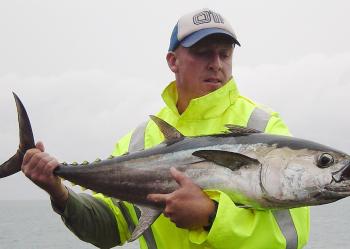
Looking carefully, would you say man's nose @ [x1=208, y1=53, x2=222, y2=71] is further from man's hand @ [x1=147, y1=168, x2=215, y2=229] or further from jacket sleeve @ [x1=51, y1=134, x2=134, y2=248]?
man's hand @ [x1=147, y1=168, x2=215, y2=229]

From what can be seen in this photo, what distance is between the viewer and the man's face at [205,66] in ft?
15.3

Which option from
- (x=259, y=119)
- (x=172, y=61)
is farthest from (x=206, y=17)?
(x=259, y=119)

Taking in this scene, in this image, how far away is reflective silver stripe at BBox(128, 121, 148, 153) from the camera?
488cm

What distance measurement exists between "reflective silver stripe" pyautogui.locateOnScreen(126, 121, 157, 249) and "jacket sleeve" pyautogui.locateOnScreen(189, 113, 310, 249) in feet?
2.25

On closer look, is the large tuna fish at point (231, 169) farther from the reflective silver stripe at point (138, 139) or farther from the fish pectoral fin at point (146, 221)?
the reflective silver stripe at point (138, 139)

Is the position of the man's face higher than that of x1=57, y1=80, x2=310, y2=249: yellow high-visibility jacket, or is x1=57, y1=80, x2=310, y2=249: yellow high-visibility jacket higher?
the man's face

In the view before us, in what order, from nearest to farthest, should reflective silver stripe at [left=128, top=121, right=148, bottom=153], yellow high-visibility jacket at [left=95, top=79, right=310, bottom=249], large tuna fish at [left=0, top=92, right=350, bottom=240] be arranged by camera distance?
large tuna fish at [left=0, top=92, right=350, bottom=240], yellow high-visibility jacket at [left=95, top=79, right=310, bottom=249], reflective silver stripe at [left=128, top=121, right=148, bottom=153]

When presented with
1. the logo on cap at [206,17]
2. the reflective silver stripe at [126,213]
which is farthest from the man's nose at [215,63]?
the reflective silver stripe at [126,213]

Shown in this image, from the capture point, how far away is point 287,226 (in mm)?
3961

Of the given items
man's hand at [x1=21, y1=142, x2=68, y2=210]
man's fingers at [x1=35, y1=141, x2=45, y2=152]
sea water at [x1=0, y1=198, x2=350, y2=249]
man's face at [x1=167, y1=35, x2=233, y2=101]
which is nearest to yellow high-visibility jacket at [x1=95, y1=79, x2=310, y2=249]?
man's face at [x1=167, y1=35, x2=233, y2=101]

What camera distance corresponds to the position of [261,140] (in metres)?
3.98

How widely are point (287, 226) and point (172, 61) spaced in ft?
6.21

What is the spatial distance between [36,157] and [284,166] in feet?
6.45

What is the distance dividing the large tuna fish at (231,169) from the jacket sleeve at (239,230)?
91 millimetres
